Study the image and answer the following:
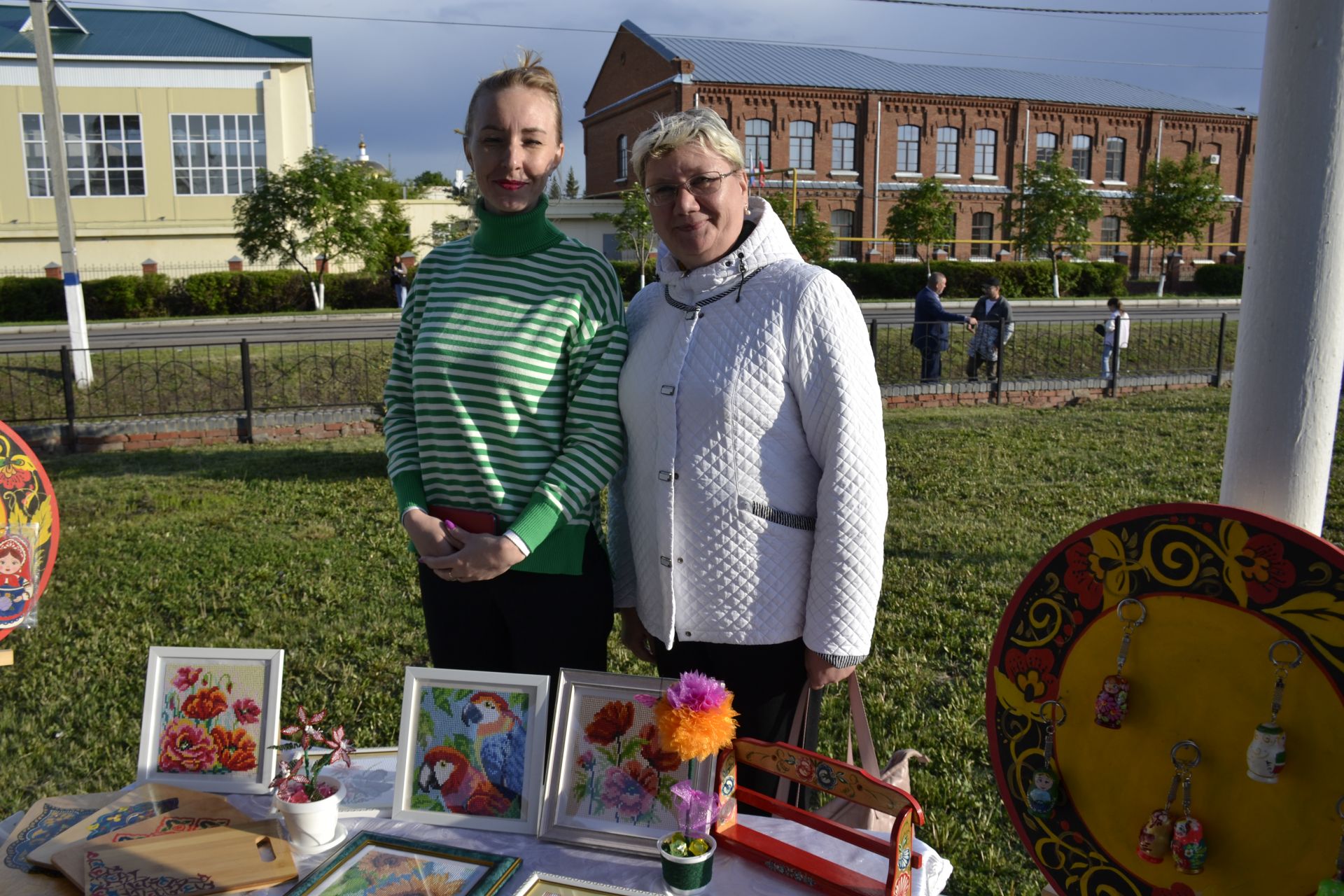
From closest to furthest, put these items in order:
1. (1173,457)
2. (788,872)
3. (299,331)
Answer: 1. (788,872)
2. (1173,457)
3. (299,331)

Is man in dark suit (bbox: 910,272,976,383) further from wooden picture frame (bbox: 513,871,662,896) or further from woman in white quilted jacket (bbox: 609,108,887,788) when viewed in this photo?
wooden picture frame (bbox: 513,871,662,896)

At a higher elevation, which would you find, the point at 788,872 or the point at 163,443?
the point at 788,872

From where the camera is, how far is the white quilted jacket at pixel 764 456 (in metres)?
2.13

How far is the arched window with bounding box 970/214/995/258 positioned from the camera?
138ft

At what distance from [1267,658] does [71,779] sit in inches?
154

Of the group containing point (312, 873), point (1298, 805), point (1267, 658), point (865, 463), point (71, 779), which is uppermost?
point (865, 463)

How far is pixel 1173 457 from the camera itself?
9180mm

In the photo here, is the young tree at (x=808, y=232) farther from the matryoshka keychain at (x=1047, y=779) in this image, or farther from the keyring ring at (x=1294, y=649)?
the keyring ring at (x=1294, y=649)

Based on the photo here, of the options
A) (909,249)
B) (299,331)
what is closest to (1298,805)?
(299,331)

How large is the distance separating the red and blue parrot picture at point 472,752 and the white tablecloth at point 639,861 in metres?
0.05

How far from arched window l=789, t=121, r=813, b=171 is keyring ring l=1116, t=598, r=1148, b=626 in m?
39.6

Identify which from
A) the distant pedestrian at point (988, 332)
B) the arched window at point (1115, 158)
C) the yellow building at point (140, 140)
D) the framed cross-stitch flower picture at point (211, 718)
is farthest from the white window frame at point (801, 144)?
the framed cross-stitch flower picture at point (211, 718)

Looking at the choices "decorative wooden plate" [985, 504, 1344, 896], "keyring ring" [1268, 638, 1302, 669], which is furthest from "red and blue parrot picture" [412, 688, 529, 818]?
"keyring ring" [1268, 638, 1302, 669]

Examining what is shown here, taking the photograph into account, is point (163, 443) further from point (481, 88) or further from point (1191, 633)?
point (1191, 633)
